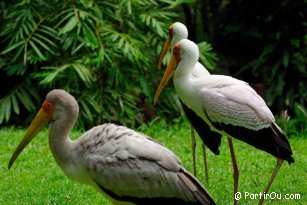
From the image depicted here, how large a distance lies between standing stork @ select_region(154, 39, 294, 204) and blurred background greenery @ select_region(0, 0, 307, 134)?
3438 millimetres

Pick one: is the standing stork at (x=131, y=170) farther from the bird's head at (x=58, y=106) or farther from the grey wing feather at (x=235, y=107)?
the grey wing feather at (x=235, y=107)

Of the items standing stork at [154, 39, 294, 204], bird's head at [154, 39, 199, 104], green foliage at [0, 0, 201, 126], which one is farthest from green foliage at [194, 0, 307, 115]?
A: standing stork at [154, 39, 294, 204]

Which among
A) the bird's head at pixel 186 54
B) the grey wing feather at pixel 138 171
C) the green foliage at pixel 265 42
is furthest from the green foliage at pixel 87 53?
the grey wing feather at pixel 138 171

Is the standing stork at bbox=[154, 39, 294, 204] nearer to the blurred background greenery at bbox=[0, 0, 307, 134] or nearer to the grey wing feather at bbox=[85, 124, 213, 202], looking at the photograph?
the grey wing feather at bbox=[85, 124, 213, 202]

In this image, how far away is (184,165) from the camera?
7328 mm

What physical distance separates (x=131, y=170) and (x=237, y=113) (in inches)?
50.8

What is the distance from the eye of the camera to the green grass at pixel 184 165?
19.9ft

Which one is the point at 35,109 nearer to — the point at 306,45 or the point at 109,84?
the point at 109,84

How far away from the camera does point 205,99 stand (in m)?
5.75

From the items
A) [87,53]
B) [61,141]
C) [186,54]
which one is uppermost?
[186,54]

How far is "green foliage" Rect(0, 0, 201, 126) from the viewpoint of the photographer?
32.1ft

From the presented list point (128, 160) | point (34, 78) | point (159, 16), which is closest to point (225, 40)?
point (159, 16)

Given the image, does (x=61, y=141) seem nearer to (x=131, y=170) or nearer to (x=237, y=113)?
(x=131, y=170)

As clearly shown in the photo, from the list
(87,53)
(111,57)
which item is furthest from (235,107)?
(87,53)
